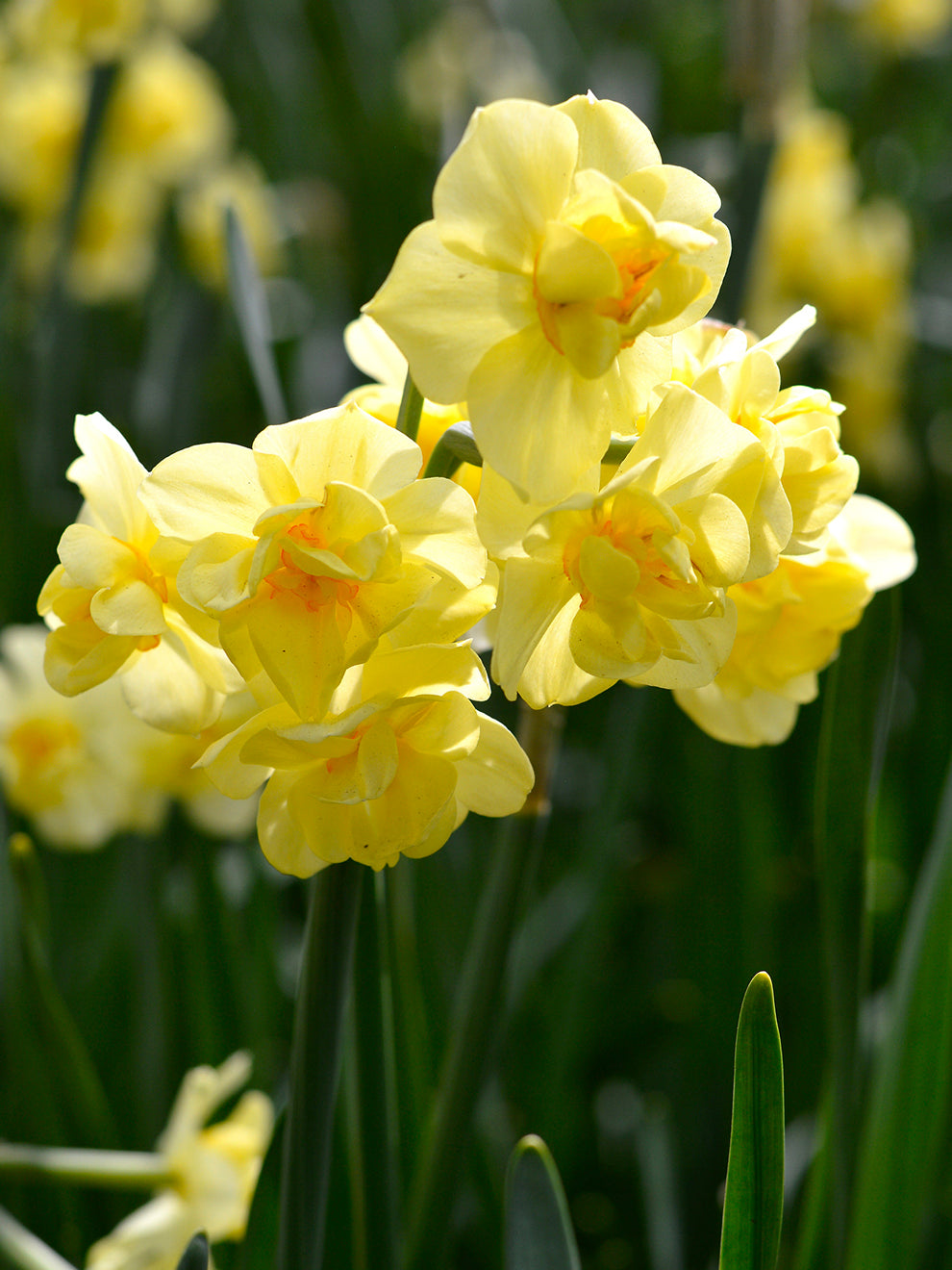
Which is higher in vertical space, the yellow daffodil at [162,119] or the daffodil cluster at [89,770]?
the yellow daffodil at [162,119]

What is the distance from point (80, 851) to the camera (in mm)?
1253

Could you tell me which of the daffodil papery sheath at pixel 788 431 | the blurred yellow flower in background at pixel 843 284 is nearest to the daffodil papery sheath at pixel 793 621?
the daffodil papery sheath at pixel 788 431

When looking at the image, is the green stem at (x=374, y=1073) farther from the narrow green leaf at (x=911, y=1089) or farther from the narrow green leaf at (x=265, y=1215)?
the narrow green leaf at (x=911, y=1089)

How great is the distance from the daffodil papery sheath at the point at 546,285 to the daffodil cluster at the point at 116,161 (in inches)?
47.4

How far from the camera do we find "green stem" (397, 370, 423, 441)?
0.44 meters

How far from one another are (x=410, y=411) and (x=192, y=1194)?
18.3 inches

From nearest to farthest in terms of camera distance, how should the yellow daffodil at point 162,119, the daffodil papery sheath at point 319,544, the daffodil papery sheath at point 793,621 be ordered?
the daffodil papery sheath at point 319,544 < the daffodil papery sheath at point 793,621 < the yellow daffodil at point 162,119

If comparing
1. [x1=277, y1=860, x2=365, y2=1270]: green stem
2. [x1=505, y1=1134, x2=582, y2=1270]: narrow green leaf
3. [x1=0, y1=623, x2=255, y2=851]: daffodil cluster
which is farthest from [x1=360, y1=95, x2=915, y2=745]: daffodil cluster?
[x1=0, y1=623, x2=255, y2=851]: daffodil cluster

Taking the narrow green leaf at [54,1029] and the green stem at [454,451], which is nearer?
the green stem at [454,451]

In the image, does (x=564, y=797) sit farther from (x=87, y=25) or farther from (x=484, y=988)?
(x=87, y=25)

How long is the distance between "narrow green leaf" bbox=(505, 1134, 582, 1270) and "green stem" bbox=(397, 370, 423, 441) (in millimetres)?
300

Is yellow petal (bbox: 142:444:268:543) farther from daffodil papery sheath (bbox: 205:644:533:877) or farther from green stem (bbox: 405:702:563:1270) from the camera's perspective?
green stem (bbox: 405:702:563:1270)

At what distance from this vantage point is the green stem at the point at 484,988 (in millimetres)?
547

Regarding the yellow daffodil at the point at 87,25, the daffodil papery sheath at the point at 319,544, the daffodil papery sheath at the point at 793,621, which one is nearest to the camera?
the daffodil papery sheath at the point at 319,544
